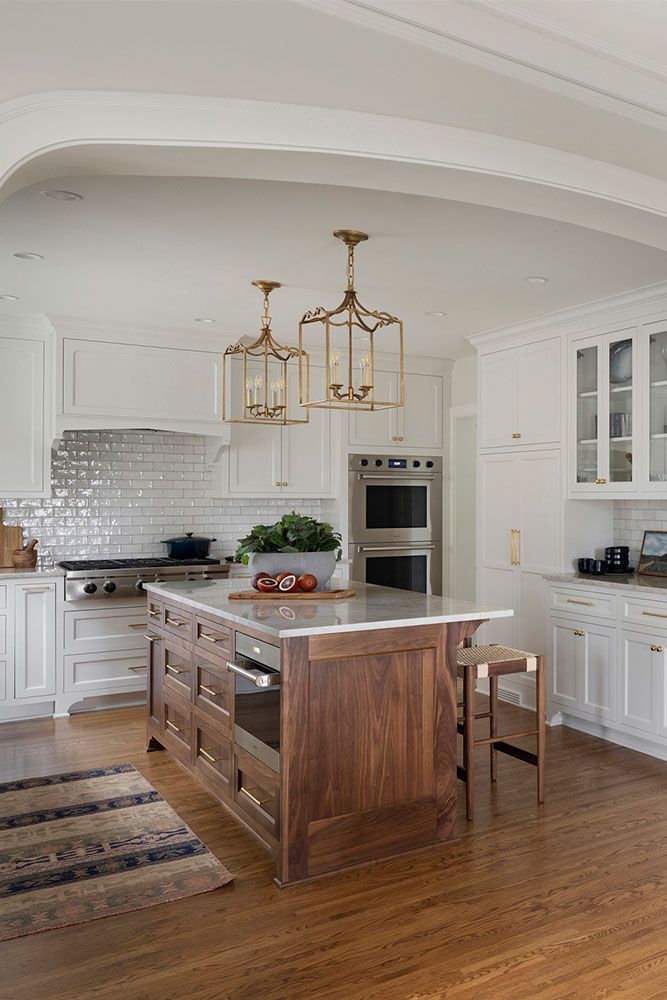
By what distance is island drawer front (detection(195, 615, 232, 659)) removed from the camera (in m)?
3.45

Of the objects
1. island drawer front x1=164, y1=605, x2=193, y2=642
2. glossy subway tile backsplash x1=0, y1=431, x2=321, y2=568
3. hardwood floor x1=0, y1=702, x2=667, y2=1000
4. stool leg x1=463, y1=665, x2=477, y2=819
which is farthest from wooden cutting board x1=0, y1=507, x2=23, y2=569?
stool leg x1=463, y1=665, x2=477, y2=819

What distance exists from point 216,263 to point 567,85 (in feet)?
7.66

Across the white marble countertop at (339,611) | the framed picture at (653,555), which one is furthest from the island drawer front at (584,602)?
the white marble countertop at (339,611)

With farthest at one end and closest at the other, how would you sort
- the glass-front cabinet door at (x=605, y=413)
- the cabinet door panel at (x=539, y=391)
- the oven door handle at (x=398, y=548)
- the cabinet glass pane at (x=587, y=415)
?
the oven door handle at (x=398, y=548), the cabinet door panel at (x=539, y=391), the cabinet glass pane at (x=587, y=415), the glass-front cabinet door at (x=605, y=413)

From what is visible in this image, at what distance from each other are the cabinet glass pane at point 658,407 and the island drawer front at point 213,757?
2823 mm

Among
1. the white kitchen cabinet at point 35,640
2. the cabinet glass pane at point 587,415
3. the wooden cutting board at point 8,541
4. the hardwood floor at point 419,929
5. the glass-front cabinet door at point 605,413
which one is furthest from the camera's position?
the wooden cutting board at point 8,541

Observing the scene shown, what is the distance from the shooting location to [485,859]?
10.4ft

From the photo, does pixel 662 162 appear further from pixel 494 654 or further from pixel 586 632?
pixel 586 632

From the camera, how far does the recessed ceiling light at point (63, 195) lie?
3191 mm

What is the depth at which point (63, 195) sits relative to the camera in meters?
3.22

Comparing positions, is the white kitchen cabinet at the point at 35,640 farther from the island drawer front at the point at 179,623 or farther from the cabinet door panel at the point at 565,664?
the cabinet door panel at the point at 565,664

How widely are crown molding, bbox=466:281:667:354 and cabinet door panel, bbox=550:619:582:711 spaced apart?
187 cm

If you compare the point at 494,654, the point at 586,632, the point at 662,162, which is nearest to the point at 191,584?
the point at 494,654

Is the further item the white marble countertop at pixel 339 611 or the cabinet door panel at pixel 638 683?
the cabinet door panel at pixel 638 683
